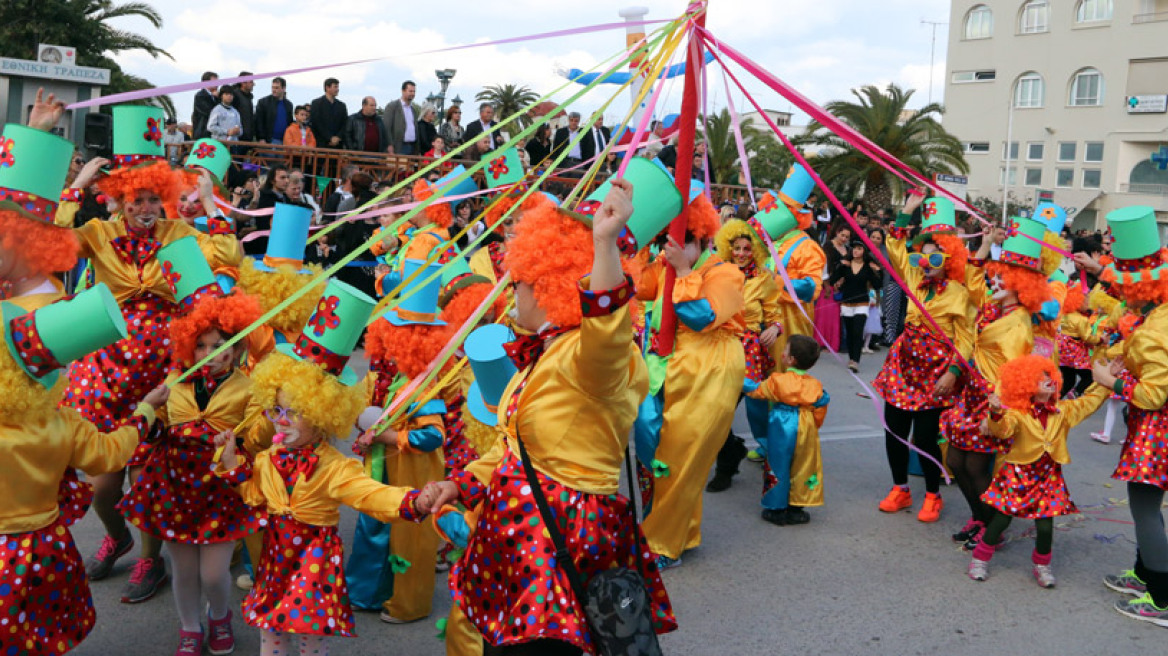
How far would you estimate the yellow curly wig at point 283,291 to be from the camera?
421 cm

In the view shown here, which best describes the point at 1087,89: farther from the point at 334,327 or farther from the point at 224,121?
the point at 334,327

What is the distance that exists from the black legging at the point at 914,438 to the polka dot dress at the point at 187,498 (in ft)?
13.9

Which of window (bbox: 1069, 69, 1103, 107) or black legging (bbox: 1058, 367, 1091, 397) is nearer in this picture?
black legging (bbox: 1058, 367, 1091, 397)

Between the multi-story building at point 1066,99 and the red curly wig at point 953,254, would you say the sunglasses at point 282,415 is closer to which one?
the red curly wig at point 953,254

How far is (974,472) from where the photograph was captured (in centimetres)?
579

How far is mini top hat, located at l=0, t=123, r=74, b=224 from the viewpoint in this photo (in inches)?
147

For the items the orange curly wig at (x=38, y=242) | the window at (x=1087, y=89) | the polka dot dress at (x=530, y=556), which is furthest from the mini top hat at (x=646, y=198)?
the window at (x=1087, y=89)

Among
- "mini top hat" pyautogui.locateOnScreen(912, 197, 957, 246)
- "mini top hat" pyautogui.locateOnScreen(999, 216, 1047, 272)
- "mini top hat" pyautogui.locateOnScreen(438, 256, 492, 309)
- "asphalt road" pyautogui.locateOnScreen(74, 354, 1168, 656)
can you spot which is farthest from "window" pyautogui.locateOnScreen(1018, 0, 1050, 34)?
"mini top hat" pyautogui.locateOnScreen(438, 256, 492, 309)

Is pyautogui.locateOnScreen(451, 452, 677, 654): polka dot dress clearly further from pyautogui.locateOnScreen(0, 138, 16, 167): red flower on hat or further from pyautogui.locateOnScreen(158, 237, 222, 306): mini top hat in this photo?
pyautogui.locateOnScreen(0, 138, 16, 167): red flower on hat

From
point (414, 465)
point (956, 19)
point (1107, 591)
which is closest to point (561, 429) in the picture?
point (414, 465)

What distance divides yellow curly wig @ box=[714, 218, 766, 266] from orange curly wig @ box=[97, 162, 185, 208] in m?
3.68

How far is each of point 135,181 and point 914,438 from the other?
16.6ft

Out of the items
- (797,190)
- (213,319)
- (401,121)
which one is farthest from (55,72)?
(213,319)

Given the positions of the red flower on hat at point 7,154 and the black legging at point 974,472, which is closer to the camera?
the red flower on hat at point 7,154
